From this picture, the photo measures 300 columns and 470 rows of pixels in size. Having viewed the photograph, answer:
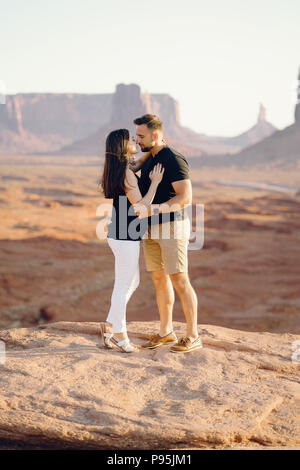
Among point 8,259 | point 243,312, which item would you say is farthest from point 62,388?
point 8,259

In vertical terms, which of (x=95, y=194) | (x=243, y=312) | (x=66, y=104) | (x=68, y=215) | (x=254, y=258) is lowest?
(x=243, y=312)

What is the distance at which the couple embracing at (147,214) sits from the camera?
10.9 ft

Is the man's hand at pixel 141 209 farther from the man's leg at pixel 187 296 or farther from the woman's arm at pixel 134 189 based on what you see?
the man's leg at pixel 187 296

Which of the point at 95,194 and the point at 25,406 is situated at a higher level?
the point at 95,194

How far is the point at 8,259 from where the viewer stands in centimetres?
1315

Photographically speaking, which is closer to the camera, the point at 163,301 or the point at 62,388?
the point at 62,388

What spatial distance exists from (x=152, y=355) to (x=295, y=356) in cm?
115

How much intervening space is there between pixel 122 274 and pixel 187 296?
0.53 metres

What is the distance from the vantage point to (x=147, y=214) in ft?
10.8

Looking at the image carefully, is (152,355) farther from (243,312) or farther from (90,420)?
(243,312)

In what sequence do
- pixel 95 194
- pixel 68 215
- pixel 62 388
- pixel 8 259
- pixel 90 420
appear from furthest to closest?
pixel 95 194
pixel 68 215
pixel 8 259
pixel 62 388
pixel 90 420

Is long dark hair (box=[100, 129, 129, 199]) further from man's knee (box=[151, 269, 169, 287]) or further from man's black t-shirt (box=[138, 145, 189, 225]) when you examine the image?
man's knee (box=[151, 269, 169, 287])

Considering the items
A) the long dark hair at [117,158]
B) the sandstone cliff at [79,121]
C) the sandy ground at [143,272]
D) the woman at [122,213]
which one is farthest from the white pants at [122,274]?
the sandstone cliff at [79,121]

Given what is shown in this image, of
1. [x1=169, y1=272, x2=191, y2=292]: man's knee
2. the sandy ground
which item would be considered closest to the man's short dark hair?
[x1=169, y1=272, x2=191, y2=292]: man's knee
